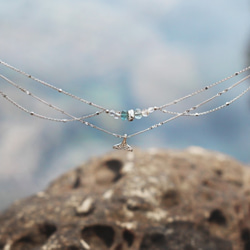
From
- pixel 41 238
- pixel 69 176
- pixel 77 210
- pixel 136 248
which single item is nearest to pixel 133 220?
pixel 136 248

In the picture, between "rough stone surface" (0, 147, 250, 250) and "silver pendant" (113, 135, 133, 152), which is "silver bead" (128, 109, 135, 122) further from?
"rough stone surface" (0, 147, 250, 250)

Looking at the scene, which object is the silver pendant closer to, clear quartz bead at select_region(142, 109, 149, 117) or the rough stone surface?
clear quartz bead at select_region(142, 109, 149, 117)

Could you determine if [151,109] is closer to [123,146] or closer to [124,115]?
[124,115]

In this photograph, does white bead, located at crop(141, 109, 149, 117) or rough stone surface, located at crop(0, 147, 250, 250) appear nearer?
white bead, located at crop(141, 109, 149, 117)

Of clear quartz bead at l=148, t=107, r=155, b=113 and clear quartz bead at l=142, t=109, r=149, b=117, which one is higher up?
clear quartz bead at l=148, t=107, r=155, b=113

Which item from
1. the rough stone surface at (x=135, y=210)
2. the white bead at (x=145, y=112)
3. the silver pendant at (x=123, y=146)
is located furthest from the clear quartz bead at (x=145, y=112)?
the rough stone surface at (x=135, y=210)

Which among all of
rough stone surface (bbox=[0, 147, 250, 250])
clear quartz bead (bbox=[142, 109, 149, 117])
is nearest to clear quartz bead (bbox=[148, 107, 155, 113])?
clear quartz bead (bbox=[142, 109, 149, 117])

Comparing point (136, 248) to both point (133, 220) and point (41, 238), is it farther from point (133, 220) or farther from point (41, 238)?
point (41, 238)

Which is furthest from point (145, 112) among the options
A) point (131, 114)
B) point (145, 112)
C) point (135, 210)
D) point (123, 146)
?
point (135, 210)
